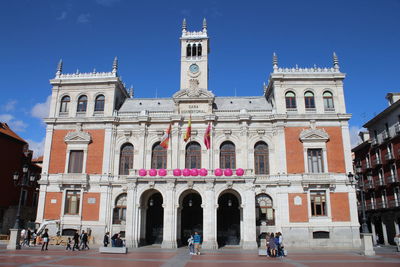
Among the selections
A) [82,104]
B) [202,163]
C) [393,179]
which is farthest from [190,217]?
[393,179]

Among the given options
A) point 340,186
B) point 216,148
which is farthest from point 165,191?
point 340,186

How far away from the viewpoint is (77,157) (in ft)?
126

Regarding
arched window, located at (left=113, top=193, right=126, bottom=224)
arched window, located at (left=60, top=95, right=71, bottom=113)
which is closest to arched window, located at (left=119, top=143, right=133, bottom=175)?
arched window, located at (left=113, top=193, right=126, bottom=224)

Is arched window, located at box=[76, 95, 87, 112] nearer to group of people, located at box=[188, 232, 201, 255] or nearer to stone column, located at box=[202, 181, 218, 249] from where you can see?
stone column, located at box=[202, 181, 218, 249]

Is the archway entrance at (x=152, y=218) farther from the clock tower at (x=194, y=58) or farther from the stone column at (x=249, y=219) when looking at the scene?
the clock tower at (x=194, y=58)

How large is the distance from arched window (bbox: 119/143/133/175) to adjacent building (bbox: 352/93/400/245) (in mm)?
27812

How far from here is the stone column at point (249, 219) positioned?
31250mm

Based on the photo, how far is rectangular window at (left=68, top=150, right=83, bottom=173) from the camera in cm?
3812

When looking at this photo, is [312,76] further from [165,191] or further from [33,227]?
[33,227]

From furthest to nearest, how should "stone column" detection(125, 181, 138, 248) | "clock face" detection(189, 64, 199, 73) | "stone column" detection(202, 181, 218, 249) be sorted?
1. "clock face" detection(189, 64, 199, 73)
2. "stone column" detection(125, 181, 138, 248)
3. "stone column" detection(202, 181, 218, 249)

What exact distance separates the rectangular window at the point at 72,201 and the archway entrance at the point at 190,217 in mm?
11641

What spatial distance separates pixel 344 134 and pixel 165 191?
809 inches

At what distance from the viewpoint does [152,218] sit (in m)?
37.0

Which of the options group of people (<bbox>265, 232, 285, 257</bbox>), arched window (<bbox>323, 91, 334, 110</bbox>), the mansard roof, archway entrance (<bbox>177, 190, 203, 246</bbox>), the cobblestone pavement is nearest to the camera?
the cobblestone pavement
